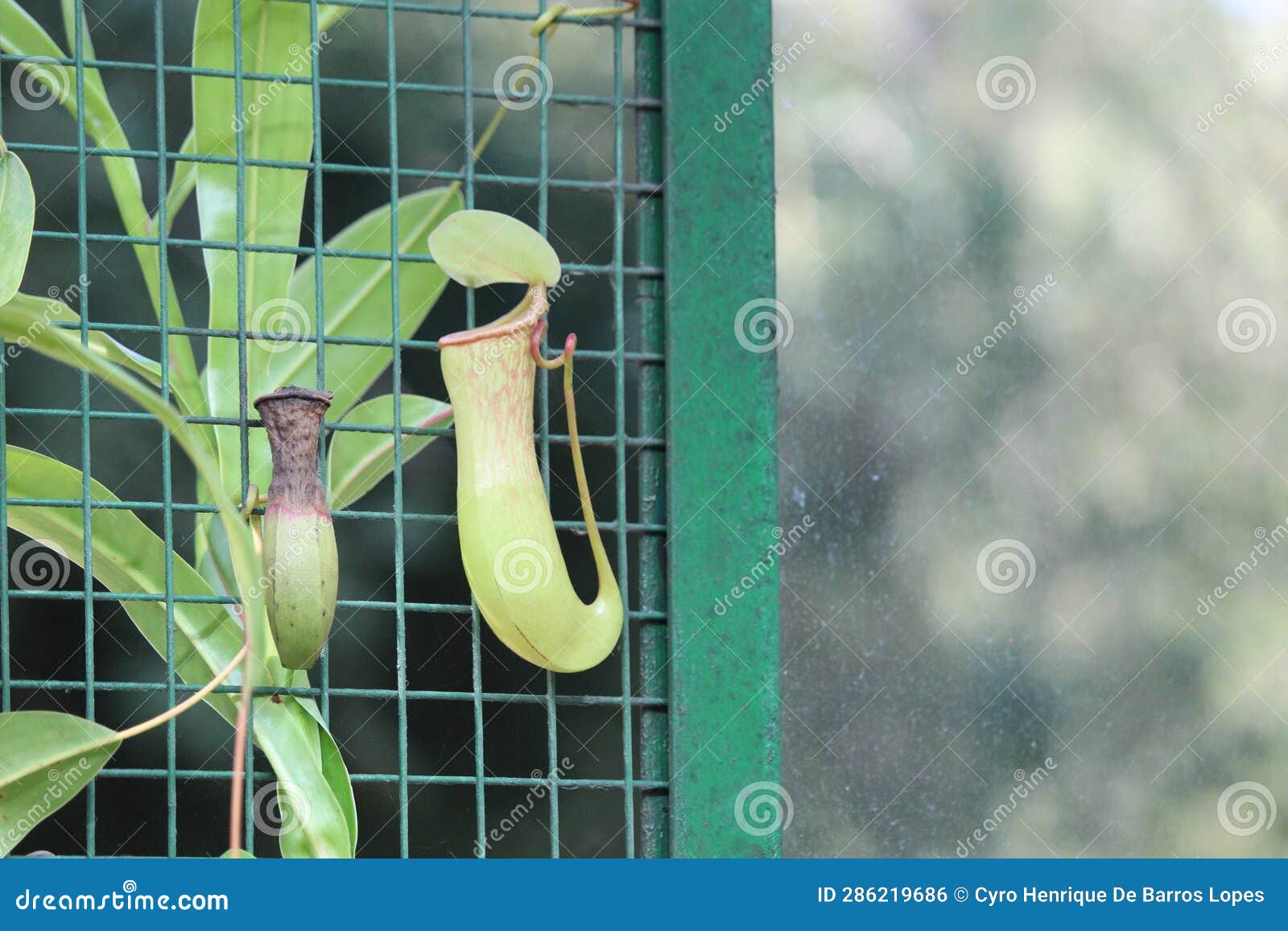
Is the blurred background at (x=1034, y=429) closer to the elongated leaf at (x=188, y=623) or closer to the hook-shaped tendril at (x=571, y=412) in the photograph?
the hook-shaped tendril at (x=571, y=412)

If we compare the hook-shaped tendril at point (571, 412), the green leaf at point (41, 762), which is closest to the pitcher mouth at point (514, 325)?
the hook-shaped tendril at point (571, 412)

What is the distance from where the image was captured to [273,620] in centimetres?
76

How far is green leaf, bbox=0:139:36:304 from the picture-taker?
75 centimetres

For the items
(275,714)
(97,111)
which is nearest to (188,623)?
(275,714)

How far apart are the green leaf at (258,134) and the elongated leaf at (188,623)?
0.10m

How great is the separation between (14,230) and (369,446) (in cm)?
25

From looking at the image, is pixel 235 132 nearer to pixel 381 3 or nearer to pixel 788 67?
pixel 381 3

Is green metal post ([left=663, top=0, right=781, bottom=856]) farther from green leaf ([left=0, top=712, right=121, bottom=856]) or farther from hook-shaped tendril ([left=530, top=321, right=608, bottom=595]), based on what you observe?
green leaf ([left=0, top=712, right=121, bottom=856])

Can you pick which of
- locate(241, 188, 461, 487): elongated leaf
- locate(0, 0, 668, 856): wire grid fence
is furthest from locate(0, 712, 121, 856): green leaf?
locate(241, 188, 461, 487): elongated leaf

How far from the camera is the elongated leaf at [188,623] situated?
80cm

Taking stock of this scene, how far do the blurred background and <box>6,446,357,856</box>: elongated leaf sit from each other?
26 cm

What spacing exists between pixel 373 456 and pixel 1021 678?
41cm

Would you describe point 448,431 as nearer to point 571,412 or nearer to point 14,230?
point 571,412

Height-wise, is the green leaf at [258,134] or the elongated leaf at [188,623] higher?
the green leaf at [258,134]
